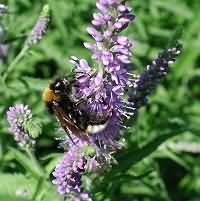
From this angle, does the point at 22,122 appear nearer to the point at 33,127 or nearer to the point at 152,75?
the point at 33,127

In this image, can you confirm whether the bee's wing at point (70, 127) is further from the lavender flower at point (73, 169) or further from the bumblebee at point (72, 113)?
the lavender flower at point (73, 169)

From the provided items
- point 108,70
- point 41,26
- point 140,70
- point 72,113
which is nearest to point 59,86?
point 72,113

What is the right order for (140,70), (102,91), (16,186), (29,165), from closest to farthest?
(102,91)
(16,186)
(29,165)
(140,70)

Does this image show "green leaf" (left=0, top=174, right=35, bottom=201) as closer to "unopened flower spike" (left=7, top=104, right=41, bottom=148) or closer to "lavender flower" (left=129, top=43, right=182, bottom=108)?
"unopened flower spike" (left=7, top=104, right=41, bottom=148)

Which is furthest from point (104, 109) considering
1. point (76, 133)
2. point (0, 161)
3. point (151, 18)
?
point (151, 18)

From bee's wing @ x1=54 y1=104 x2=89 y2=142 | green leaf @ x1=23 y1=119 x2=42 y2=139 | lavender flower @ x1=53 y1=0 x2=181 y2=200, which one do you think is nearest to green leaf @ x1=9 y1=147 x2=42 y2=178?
green leaf @ x1=23 y1=119 x2=42 y2=139

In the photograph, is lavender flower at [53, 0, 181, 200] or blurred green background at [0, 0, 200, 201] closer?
lavender flower at [53, 0, 181, 200]

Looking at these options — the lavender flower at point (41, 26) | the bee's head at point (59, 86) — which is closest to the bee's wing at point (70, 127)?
the bee's head at point (59, 86)
